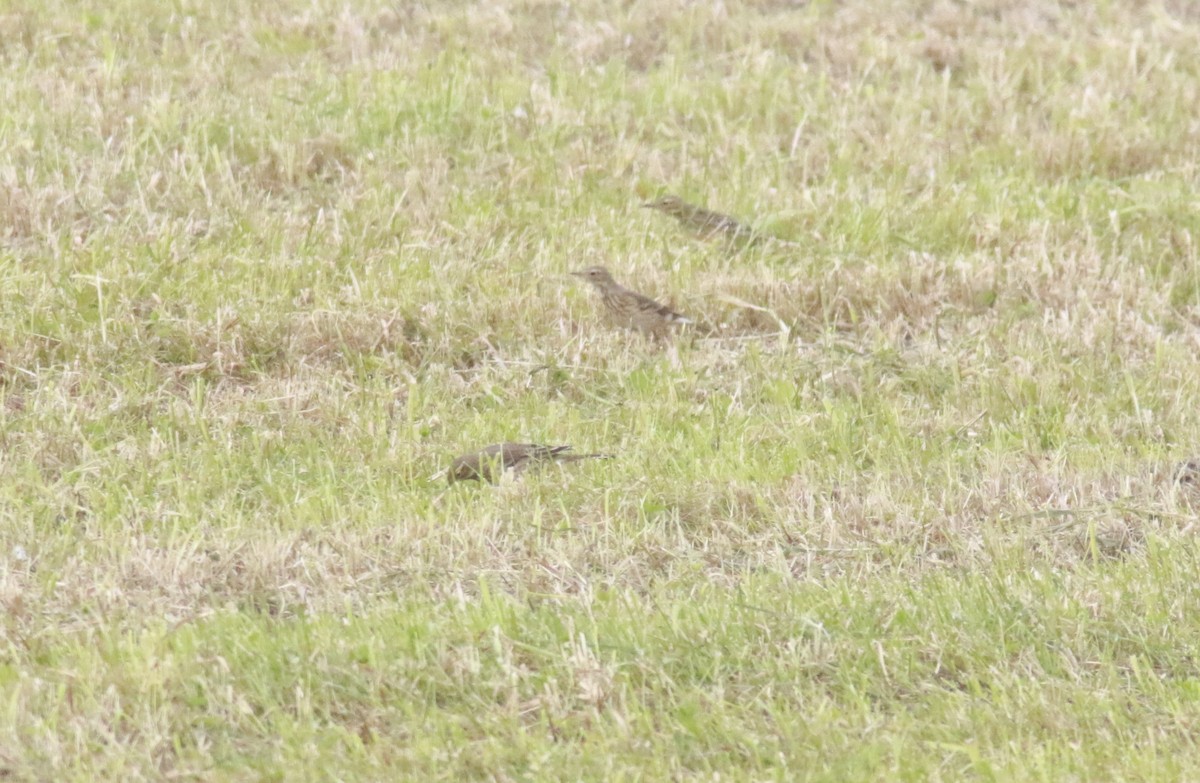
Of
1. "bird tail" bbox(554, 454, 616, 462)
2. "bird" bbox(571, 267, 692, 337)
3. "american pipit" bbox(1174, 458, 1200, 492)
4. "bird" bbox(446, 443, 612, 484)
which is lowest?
"bird" bbox(571, 267, 692, 337)

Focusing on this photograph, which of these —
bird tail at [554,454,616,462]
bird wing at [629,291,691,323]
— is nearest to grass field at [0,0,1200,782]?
bird tail at [554,454,616,462]

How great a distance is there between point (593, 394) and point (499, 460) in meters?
1.15

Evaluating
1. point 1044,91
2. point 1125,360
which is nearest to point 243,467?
→ point 1125,360

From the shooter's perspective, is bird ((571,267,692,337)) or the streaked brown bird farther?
the streaked brown bird

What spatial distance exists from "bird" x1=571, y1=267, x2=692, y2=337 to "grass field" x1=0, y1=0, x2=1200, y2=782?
10cm

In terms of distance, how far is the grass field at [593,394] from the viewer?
14.2ft

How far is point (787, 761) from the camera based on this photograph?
4.12m

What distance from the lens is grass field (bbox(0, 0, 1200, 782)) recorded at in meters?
4.32

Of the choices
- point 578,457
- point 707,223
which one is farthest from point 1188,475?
point 707,223

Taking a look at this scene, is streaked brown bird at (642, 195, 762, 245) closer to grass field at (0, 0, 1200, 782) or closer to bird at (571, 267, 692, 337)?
grass field at (0, 0, 1200, 782)

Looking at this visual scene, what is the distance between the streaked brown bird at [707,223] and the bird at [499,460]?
279cm

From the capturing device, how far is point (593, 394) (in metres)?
7.06

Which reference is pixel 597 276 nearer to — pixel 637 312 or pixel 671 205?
pixel 637 312

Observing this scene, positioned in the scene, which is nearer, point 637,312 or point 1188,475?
point 1188,475
